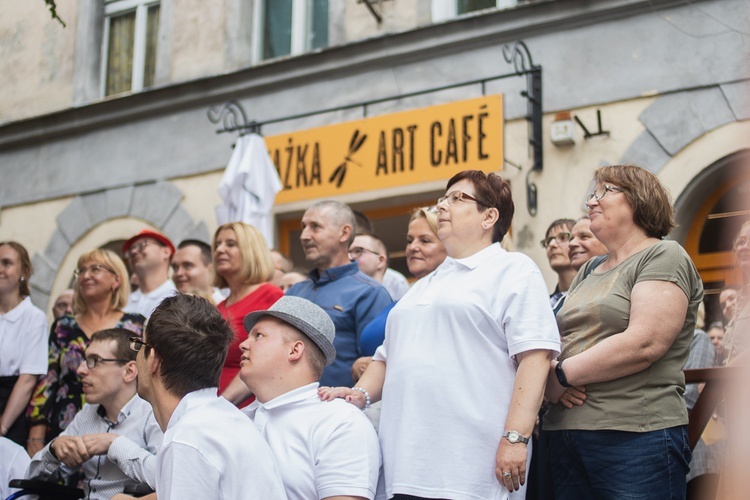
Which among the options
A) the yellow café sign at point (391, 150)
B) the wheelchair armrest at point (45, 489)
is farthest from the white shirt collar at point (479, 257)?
the yellow café sign at point (391, 150)

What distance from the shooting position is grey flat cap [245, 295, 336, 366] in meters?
3.75

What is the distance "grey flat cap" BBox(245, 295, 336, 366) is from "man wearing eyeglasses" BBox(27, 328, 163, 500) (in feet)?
3.33

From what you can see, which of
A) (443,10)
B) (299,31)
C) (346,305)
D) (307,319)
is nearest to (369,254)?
(346,305)

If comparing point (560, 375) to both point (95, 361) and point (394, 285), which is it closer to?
point (95, 361)

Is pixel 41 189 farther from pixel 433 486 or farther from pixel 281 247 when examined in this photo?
pixel 433 486

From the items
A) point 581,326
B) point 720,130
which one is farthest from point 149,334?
point 720,130

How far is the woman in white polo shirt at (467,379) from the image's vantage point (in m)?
3.24

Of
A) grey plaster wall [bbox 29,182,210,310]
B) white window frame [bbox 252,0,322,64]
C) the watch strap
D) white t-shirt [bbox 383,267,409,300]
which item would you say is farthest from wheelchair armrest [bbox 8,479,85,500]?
white window frame [bbox 252,0,322,64]

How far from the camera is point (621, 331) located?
3.44m

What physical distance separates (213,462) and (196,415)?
19 cm

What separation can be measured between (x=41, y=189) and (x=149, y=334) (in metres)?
8.96

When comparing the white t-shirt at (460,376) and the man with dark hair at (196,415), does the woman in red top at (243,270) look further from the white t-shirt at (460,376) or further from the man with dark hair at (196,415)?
the white t-shirt at (460,376)

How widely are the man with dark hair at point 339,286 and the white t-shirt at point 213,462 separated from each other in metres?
1.55

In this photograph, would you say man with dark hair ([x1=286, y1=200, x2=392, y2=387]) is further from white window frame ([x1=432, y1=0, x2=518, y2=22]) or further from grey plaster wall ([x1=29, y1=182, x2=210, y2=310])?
grey plaster wall ([x1=29, y1=182, x2=210, y2=310])
